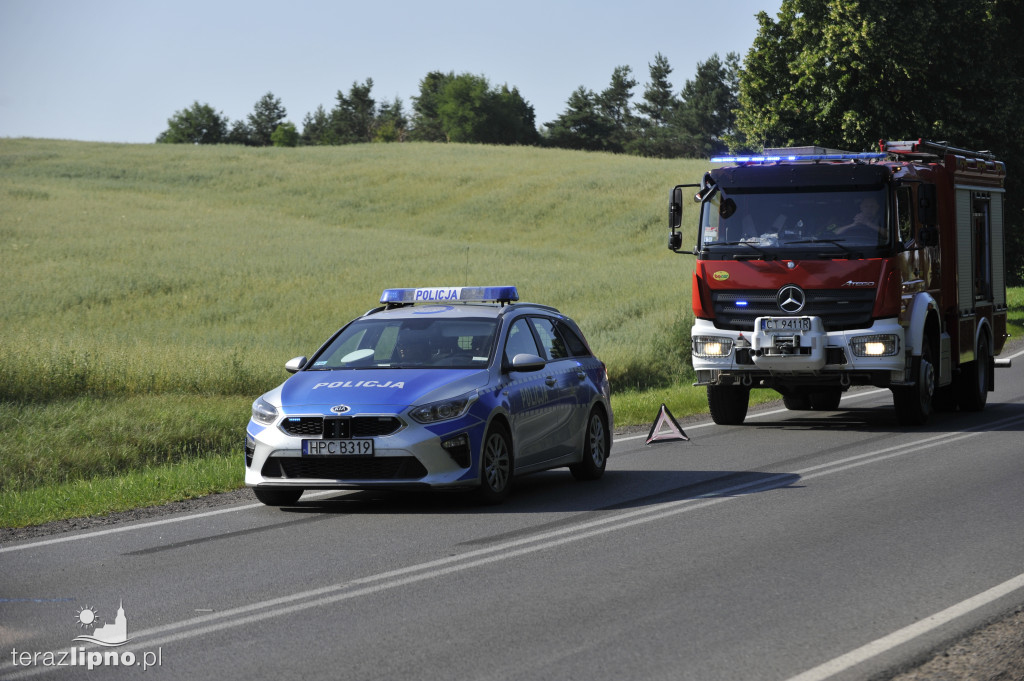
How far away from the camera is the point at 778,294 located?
15906 millimetres

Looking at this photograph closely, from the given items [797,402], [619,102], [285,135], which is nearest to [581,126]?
[619,102]

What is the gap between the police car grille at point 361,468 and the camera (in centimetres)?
993

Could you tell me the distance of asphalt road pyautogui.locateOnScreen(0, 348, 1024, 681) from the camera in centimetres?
583

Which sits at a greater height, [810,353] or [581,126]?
[581,126]

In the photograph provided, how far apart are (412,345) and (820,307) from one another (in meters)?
6.45

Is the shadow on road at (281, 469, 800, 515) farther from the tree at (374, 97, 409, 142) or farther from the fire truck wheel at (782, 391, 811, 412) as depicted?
the tree at (374, 97, 409, 142)

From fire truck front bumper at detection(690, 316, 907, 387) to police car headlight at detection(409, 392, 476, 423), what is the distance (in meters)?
6.69

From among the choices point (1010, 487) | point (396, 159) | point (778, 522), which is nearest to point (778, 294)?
point (1010, 487)

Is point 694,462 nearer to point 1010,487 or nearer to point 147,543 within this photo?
point 1010,487

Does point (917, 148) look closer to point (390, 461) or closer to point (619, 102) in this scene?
point (390, 461)

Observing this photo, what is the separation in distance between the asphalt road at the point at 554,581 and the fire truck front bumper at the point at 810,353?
3.30 metres

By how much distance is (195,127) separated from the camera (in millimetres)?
159250

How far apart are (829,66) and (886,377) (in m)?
25.8

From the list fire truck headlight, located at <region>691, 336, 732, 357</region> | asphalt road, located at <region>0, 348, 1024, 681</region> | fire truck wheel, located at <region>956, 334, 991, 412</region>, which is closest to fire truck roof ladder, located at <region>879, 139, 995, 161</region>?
fire truck wheel, located at <region>956, 334, 991, 412</region>
